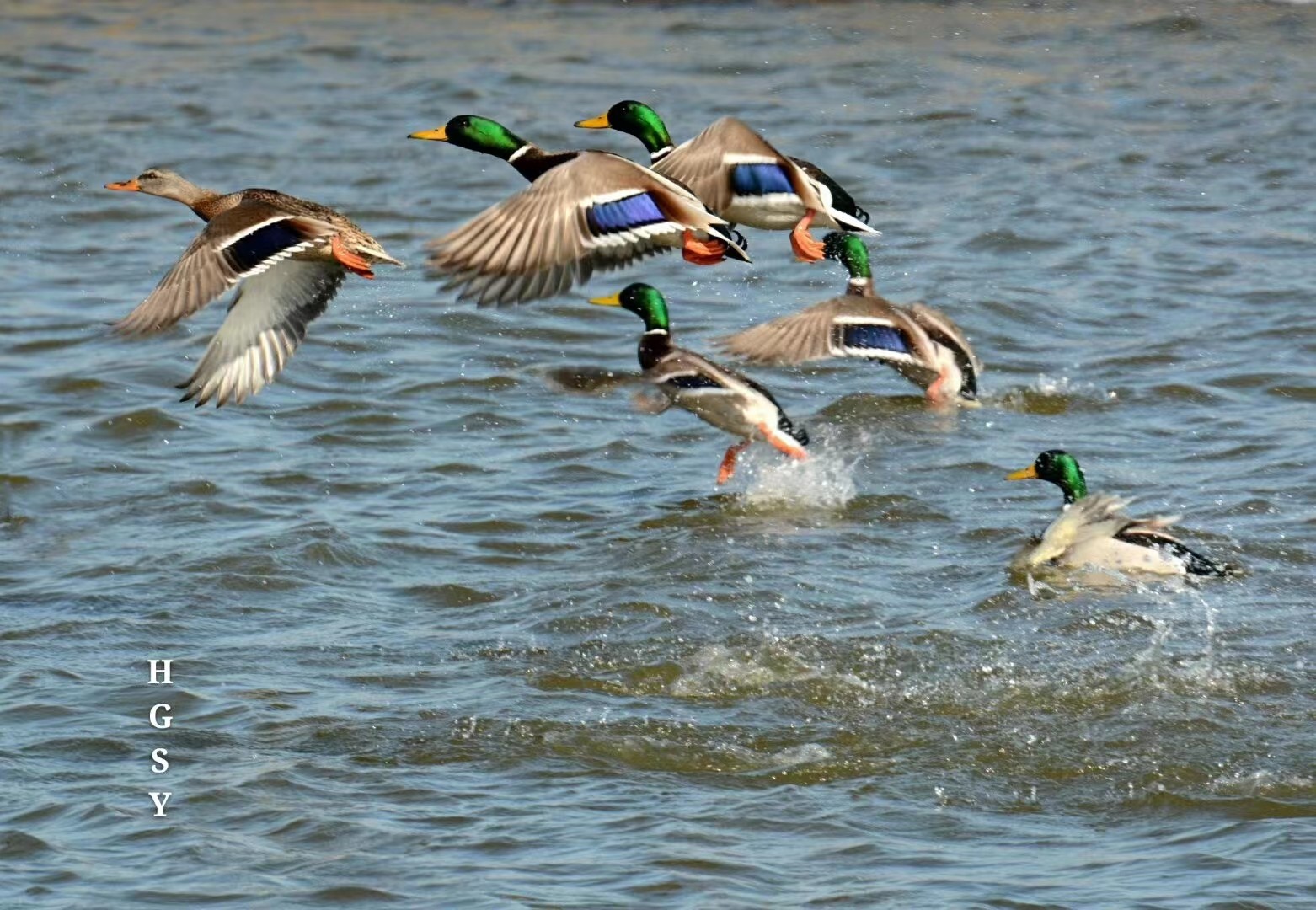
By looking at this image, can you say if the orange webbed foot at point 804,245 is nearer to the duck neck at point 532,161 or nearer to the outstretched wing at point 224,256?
the duck neck at point 532,161

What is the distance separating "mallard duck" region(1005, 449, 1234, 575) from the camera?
25.2ft

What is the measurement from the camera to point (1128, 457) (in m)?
9.38

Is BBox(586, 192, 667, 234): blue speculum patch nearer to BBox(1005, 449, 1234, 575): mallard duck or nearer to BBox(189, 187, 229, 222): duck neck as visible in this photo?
BBox(189, 187, 229, 222): duck neck

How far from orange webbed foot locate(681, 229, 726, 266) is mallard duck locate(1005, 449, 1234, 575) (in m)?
1.76

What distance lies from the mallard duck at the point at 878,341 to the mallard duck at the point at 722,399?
0.27 m

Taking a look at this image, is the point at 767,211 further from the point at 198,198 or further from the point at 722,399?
the point at 198,198

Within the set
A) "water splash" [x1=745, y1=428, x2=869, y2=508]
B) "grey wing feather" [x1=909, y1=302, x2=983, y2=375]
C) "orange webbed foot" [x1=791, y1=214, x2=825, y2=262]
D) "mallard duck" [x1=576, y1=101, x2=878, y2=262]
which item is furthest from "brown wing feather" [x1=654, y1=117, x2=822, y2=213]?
"grey wing feather" [x1=909, y1=302, x2=983, y2=375]

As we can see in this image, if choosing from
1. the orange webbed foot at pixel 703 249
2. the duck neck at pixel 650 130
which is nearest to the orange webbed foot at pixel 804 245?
the duck neck at pixel 650 130

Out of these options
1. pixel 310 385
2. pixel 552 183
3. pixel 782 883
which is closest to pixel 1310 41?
pixel 310 385

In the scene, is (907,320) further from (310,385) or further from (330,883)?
(330,883)

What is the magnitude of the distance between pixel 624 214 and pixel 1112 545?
232 cm

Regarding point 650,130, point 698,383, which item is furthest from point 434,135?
point 698,383

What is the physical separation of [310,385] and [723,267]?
109 inches

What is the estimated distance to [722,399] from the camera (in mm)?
8906
